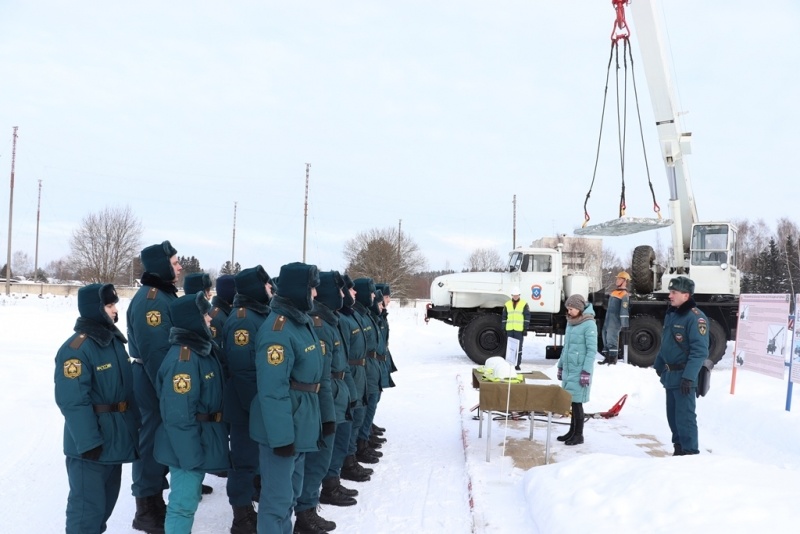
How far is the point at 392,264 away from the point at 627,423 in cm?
3055

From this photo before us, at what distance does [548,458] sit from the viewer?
222 inches

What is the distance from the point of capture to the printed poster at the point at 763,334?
766 cm

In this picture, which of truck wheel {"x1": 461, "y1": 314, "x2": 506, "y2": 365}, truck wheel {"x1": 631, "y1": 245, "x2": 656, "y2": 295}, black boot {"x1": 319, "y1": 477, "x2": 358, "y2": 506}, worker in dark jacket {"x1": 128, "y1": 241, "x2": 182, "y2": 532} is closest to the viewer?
worker in dark jacket {"x1": 128, "y1": 241, "x2": 182, "y2": 532}

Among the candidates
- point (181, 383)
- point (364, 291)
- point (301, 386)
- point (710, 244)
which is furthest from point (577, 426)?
point (710, 244)

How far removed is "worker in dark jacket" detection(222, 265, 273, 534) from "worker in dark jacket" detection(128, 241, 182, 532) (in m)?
0.46

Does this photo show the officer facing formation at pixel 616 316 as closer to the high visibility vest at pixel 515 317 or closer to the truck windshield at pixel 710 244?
the high visibility vest at pixel 515 317

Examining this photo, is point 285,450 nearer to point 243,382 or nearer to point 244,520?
point 243,382

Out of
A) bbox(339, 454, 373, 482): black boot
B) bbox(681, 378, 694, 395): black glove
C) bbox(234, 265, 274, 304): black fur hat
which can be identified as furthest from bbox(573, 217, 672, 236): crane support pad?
bbox(234, 265, 274, 304): black fur hat

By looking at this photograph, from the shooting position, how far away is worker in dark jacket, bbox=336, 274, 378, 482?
17.0ft

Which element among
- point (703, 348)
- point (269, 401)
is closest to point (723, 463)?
point (703, 348)

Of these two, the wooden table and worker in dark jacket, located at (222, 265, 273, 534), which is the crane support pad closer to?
the wooden table

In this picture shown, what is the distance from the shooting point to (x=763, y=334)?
316 inches

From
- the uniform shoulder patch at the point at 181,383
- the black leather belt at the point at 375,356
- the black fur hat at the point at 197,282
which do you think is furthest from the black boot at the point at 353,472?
the uniform shoulder patch at the point at 181,383

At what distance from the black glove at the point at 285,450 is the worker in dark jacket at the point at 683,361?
3680mm
